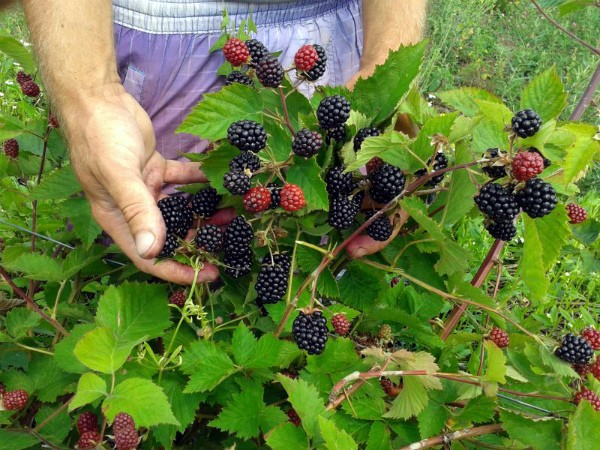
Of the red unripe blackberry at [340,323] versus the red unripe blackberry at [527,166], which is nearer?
the red unripe blackberry at [527,166]

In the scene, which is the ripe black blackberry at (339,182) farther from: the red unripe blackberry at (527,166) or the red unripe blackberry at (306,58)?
the red unripe blackberry at (527,166)

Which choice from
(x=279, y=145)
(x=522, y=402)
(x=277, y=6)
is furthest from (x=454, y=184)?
(x=277, y=6)

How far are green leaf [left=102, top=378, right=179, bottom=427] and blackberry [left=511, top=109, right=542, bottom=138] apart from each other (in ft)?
2.29

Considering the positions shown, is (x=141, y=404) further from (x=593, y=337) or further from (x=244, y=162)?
(x=593, y=337)

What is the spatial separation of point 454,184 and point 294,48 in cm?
93

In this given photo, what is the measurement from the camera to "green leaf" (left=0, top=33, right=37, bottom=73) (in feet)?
4.77

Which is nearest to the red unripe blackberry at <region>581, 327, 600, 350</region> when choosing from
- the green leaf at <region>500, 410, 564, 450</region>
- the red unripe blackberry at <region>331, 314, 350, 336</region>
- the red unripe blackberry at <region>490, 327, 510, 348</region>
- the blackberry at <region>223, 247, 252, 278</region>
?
the red unripe blackberry at <region>490, 327, 510, 348</region>

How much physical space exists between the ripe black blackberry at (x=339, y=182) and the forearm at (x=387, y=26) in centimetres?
65

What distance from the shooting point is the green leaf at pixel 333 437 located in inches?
32.9

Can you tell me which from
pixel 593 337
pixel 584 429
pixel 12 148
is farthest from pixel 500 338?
pixel 12 148

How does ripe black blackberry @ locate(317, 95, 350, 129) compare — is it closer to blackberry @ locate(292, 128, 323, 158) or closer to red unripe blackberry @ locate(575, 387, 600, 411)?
blackberry @ locate(292, 128, 323, 158)

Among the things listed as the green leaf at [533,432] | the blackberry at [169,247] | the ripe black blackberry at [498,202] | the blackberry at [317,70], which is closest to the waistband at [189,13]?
the blackberry at [317,70]

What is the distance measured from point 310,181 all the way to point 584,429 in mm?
645

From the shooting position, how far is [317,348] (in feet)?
3.22
